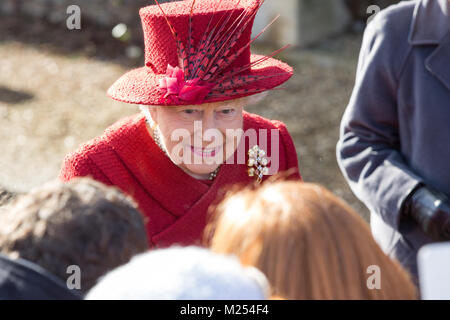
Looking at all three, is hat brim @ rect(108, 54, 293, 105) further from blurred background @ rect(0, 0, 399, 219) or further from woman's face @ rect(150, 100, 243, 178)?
blurred background @ rect(0, 0, 399, 219)

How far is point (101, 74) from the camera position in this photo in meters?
5.99

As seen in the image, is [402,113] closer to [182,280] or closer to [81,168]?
[81,168]

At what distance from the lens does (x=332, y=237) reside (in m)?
1.30

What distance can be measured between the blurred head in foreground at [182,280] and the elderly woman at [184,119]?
37.7 inches

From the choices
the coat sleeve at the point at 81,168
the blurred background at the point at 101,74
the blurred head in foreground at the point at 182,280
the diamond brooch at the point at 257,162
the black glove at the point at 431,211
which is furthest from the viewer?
the blurred background at the point at 101,74

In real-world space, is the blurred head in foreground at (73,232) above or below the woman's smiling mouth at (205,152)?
above

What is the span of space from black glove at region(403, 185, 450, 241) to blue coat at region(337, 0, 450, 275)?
29mm

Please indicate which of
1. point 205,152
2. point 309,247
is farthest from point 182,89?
point 309,247

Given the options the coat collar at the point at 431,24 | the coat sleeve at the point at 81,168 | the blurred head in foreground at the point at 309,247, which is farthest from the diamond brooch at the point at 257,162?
the blurred head in foreground at the point at 309,247

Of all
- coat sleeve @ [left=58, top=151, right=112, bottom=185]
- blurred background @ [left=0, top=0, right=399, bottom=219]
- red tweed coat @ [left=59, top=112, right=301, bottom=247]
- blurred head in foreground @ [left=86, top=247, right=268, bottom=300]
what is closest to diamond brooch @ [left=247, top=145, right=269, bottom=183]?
red tweed coat @ [left=59, top=112, right=301, bottom=247]

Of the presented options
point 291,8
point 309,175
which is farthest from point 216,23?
point 291,8

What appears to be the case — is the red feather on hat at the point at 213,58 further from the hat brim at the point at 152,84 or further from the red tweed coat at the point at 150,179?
the red tweed coat at the point at 150,179

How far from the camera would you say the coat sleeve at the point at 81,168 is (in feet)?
6.90

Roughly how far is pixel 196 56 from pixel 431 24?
695 millimetres
